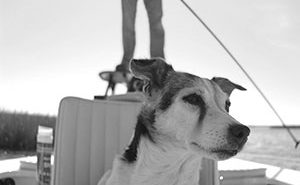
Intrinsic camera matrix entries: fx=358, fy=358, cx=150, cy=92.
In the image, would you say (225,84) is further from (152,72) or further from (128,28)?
(128,28)

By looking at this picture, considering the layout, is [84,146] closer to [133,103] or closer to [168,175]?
[133,103]

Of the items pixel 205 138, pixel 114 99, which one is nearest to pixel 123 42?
pixel 114 99

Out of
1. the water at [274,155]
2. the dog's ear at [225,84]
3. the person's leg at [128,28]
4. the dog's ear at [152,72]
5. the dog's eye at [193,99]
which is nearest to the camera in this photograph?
the dog's eye at [193,99]

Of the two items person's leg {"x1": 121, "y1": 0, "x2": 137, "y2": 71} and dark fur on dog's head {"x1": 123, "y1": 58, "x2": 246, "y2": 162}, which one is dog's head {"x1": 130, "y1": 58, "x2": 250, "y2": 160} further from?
person's leg {"x1": 121, "y1": 0, "x2": 137, "y2": 71}

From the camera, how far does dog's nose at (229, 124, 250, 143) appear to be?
57.5 inches

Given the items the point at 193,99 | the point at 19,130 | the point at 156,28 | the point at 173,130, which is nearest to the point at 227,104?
the point at 193,99

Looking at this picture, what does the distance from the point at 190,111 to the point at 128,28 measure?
4.01ft

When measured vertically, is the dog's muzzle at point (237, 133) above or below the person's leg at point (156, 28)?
below

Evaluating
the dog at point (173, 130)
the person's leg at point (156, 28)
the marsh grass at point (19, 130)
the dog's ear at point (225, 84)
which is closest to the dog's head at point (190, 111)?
the dog at point (173, 130)

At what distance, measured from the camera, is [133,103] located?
232 cm

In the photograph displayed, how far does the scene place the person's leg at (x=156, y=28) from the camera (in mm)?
2641

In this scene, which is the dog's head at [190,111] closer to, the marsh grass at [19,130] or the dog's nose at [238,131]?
the dog's nose at [238,131]

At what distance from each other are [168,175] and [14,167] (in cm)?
185

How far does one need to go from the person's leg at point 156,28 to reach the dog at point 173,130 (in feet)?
2.62
